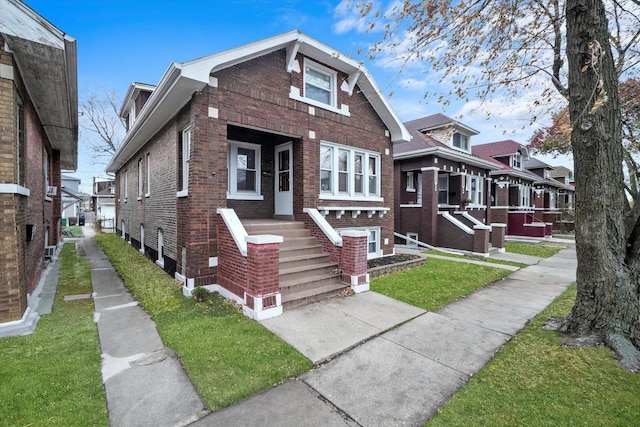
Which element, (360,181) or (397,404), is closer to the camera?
(397,404)

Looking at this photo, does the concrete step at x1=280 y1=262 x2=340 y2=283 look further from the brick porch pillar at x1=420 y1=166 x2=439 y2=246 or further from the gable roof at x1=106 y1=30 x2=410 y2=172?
the brick porch pillar at x1=420 y1=166 x2=439 y2=246

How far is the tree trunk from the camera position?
4090 mm

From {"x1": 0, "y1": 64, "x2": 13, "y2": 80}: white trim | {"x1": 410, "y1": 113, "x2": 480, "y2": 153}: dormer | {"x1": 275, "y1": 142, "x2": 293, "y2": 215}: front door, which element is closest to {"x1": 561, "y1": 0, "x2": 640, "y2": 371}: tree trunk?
{"x1": 275, "y1": 142, "x2": 293, "y2": 215}: front door

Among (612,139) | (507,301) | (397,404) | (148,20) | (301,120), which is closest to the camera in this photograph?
(397,404)

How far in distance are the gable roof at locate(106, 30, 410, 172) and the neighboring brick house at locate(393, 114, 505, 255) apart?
159 inches

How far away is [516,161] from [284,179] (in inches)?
869

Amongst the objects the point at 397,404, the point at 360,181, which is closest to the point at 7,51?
the point at 397,404

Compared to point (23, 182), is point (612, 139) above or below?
above

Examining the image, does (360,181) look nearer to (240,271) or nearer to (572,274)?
(240,271)

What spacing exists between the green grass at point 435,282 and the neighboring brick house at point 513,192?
1183 cm

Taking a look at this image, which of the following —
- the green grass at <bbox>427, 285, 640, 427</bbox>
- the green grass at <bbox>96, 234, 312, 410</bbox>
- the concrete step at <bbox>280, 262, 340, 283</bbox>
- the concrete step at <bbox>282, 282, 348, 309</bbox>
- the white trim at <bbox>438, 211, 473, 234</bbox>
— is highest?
the white trim at <bbox>438, 211, 473, 234</bbox>

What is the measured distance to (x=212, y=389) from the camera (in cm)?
316

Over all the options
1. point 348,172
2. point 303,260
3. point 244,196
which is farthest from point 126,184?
point 303,260

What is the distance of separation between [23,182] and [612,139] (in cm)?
981
